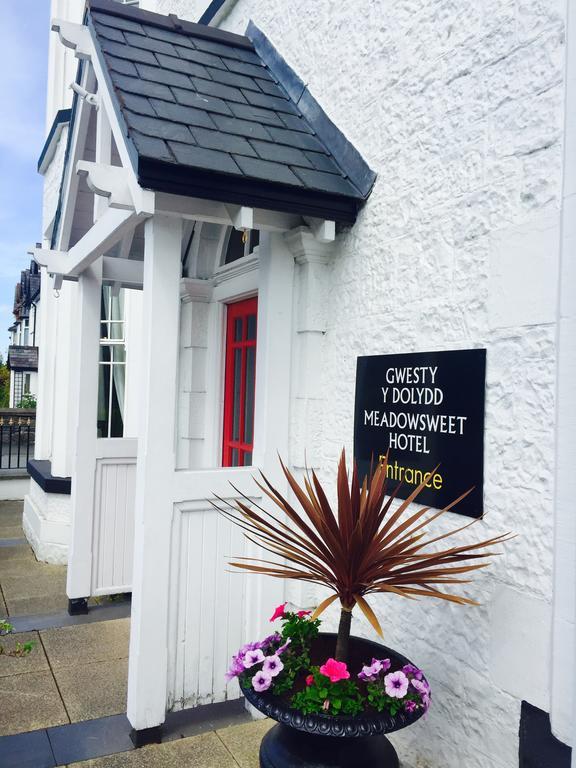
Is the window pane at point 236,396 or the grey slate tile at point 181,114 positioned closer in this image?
the grey slate tile at point 181,114

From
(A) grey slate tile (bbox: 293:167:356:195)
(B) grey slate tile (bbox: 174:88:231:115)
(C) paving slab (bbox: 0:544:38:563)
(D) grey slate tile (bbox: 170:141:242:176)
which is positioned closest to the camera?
(D) grey slate tile (bbox: 170:141:242:176)

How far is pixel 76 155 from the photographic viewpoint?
16.8 feet

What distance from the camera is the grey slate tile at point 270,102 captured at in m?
3.97

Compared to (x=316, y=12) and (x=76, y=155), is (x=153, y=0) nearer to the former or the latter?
(x=76, y=155)

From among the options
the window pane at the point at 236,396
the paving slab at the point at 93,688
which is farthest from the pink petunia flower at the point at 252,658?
the window pane at the point at 236,396

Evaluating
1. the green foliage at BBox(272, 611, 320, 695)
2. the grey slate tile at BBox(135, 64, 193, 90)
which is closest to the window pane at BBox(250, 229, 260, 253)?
the grey slate tile at BBox(135, 64, 193, 90)

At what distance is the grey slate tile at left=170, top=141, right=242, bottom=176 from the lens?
307 cm

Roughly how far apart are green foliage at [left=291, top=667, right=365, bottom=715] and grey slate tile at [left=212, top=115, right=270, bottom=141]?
8.93 feet

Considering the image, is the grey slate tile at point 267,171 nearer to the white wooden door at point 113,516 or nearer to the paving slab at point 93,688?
the white wooden door at point 113,516

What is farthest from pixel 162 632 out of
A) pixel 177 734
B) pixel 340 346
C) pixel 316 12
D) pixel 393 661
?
pixel 316 12

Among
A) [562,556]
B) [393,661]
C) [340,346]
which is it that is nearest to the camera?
[562,556]

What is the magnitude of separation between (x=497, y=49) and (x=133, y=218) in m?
2.00

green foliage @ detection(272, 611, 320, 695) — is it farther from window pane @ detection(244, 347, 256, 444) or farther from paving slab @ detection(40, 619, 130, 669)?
window pane @ detection(244, 347, 256, 444)

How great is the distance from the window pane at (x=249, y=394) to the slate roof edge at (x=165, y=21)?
7.21ft
